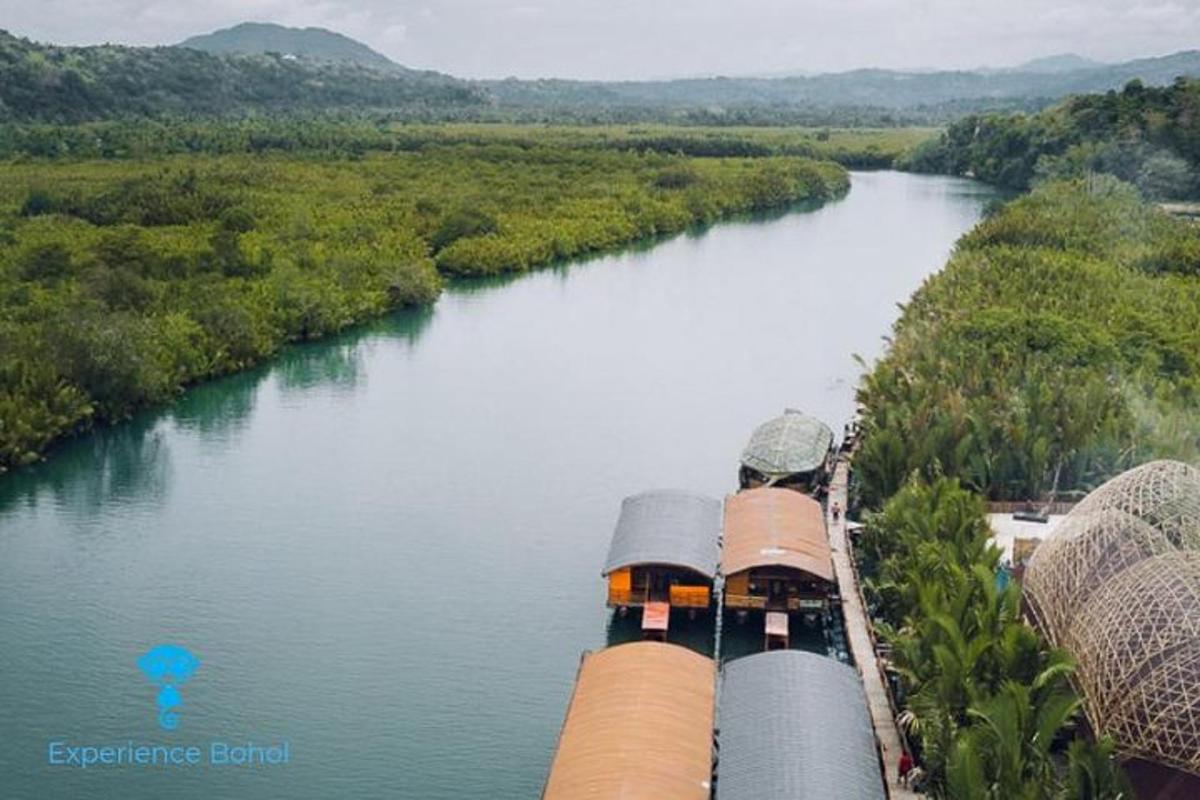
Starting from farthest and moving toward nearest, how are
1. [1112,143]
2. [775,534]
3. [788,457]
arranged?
1. [1112,143]
2. [788,457]
3. [775,534]

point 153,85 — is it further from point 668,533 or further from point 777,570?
point 777,570

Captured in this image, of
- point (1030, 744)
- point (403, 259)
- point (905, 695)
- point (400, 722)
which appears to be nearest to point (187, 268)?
point (403, 259)

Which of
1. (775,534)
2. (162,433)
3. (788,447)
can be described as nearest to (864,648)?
(775,534)

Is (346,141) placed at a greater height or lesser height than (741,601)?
greater

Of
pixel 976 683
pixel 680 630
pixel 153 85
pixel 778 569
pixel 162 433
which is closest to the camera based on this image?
pixel 976 683

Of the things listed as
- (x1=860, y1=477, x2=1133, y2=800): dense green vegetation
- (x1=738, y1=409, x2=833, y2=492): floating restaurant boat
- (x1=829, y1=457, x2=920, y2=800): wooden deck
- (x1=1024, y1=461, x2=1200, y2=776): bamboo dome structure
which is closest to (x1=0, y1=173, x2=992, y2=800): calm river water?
(x1=738, y1=409, x2=833, y2=492): floating restaurant boat

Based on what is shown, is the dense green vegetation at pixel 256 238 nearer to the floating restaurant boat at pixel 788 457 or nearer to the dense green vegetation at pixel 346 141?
the dense green vegetation at pixel 346 141

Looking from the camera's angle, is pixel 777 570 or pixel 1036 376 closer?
pixel 777 570

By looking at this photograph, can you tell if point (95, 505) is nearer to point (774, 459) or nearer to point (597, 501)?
point (597, 501)
